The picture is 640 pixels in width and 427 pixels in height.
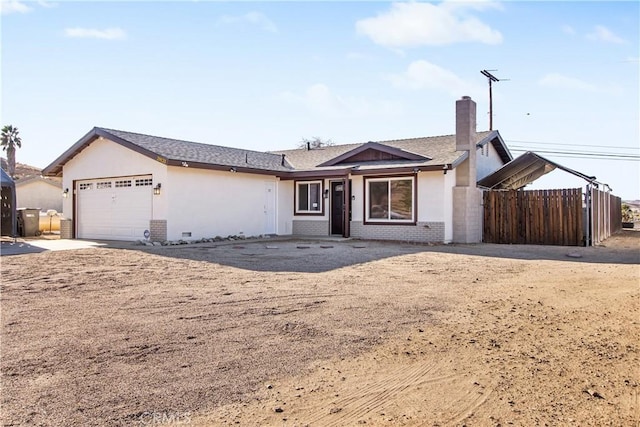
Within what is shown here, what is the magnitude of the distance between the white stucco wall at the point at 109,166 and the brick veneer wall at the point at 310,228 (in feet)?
20.0

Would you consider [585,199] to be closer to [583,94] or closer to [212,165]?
[583,94]

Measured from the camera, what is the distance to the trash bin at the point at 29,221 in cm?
2103

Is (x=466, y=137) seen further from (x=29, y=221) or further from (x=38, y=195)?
(x=38, y=195)

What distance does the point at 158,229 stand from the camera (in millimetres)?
16344

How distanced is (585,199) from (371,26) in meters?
9.40

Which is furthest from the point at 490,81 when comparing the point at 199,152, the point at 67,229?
the point at 67,229

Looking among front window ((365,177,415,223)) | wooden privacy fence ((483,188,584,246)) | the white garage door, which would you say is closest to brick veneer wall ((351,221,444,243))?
front window ((365,177,415,223))

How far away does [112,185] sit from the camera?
1828cm

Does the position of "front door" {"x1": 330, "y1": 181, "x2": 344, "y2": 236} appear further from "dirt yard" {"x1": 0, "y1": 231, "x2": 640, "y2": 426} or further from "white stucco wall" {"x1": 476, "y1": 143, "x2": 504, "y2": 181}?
"dirt yard" {"x1": 0, "y1": 231, "x2": 640, "y2": 426}

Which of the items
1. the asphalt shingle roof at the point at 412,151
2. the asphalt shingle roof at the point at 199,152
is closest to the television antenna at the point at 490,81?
the asphalt shingle roof at the point at 412,151

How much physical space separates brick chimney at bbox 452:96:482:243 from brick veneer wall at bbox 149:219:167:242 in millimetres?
9952

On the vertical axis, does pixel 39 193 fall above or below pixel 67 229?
above

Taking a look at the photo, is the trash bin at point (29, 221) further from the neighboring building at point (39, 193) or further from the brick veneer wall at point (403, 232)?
the neighboring building at point (39, 193)

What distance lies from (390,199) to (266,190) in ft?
16.8
